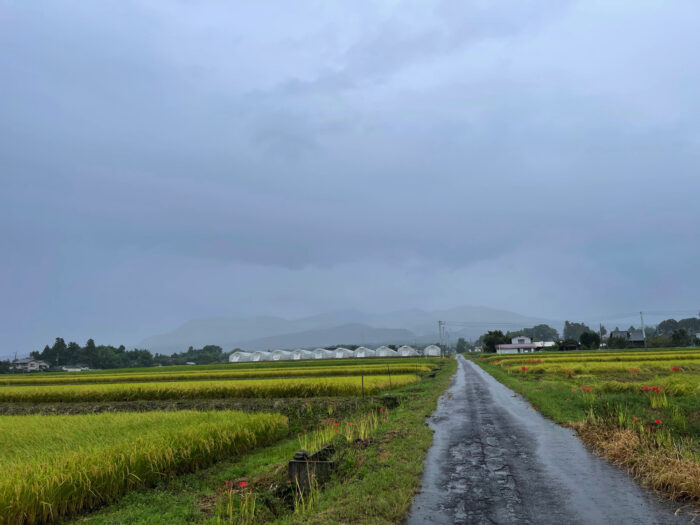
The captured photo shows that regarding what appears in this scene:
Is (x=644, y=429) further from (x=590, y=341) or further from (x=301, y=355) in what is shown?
(x=301, y=355)

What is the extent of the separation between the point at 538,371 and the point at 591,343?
80.9 meters

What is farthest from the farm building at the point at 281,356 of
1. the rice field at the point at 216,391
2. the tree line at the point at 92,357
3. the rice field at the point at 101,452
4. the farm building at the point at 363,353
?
the rice field at the point at 101,452

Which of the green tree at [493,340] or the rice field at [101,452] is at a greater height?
the rice field at [101,452]

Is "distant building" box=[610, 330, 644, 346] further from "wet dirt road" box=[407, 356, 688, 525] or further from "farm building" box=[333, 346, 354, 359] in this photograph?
"wet dirt road" box=[407, 356, 688, 525]

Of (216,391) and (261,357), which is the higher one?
(216,391)

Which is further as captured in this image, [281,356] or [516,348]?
[516,348]

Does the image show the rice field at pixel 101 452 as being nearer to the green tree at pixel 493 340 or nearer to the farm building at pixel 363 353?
the farm building at pixel 363 353

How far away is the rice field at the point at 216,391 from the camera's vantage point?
84.2ft

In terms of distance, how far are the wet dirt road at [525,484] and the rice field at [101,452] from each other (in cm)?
642

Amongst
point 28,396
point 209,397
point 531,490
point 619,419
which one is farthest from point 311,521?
point 28,396

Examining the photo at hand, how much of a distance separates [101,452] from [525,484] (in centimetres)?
958

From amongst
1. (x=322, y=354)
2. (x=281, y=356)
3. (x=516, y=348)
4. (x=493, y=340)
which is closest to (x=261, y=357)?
(x=281, y=356)

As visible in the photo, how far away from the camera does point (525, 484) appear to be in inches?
327

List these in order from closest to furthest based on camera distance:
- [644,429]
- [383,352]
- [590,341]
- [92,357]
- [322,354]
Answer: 1. [644,429]
2. [590,341]
3. [383,352]
4. [322,354]
5. [92,357]
